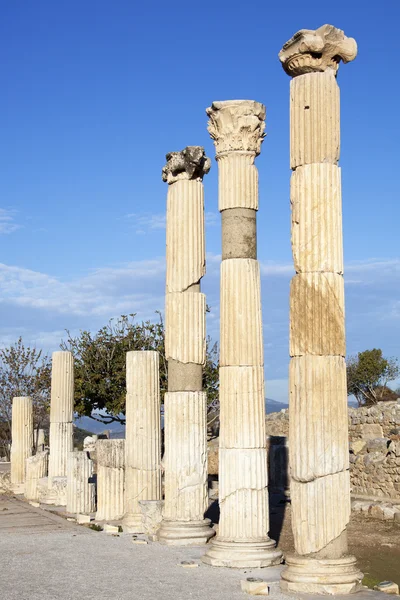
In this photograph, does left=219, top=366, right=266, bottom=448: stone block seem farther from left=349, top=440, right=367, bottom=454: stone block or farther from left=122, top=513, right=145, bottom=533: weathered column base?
left=349, top=440, right=367, bottom=454: stone block

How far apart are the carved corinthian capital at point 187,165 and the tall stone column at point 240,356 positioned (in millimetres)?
1219

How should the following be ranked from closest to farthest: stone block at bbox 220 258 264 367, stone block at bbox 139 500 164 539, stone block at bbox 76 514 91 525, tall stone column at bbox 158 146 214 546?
1. stone block at bbox 220 258 264 367
2. tall stone column at bbox 158 146 214 546
3. stone block at bbox 139 500 164 539
4. stone block at bbox 76 514 91 525

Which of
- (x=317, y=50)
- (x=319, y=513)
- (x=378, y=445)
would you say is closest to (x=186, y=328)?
(x=319, y=513)

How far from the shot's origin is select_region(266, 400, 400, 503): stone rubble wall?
20.4 metres

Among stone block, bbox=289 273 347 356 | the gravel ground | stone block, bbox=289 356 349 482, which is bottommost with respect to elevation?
the gravel ground

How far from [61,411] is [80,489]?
401cm

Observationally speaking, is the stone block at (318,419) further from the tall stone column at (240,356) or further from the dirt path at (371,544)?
the tall stone column at (240,356)

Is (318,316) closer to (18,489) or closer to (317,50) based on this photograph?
(317,50)

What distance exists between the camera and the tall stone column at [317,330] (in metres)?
9.54

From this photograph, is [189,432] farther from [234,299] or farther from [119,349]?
[119,349]

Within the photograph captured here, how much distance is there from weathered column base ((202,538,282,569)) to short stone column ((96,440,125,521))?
19.9ft

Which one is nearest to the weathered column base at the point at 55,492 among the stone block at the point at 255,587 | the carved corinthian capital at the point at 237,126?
the carved corinthian capital at the point at 237,126

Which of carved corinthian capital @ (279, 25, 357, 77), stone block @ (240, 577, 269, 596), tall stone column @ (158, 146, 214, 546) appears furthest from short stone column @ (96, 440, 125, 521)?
carved corinthian capital @ (279, 25, 357, 77)

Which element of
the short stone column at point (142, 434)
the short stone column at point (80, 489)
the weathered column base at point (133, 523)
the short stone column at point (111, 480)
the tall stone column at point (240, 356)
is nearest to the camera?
the tall stone column at point (240, 356)
